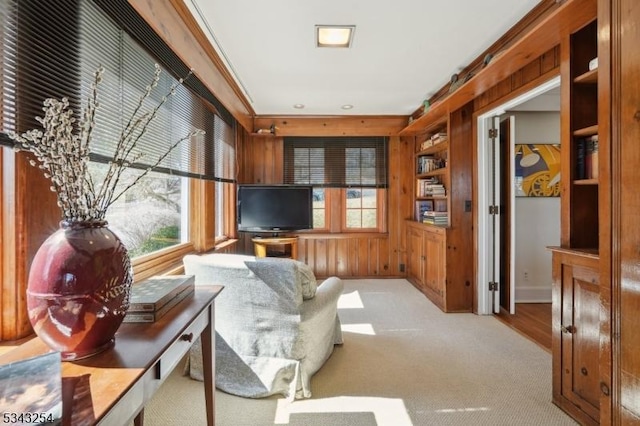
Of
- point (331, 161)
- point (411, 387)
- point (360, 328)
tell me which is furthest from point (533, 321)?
point (331, 161)

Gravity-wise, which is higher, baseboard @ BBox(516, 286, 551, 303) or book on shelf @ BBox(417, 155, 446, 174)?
book on shelf @ BBox(417, 155, 446, 174)

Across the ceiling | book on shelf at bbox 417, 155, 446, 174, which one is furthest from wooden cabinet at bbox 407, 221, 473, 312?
the ceiling

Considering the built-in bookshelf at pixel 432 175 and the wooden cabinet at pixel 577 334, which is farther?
A: the built-in bookshelf at pixel 432 175

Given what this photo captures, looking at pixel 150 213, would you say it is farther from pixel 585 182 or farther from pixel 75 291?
pixel 585 182

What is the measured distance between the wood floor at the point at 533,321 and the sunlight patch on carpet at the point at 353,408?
1.59 meters

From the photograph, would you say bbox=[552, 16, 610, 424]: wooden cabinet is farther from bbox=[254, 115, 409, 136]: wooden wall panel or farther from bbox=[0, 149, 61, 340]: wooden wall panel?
bbox=[254, 115, 409, 136]: wooden wall panel

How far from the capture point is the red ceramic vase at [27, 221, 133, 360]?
751 millimetres

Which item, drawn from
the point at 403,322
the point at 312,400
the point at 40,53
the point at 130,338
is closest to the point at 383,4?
the point at 40,53

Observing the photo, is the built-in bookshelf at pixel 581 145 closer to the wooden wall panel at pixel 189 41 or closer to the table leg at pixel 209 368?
the table leg at pixel 209 368

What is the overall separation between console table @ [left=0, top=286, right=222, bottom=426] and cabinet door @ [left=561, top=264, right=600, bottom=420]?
76.0 inches

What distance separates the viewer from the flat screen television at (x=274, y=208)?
14.0 feet

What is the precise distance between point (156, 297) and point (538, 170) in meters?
4.19

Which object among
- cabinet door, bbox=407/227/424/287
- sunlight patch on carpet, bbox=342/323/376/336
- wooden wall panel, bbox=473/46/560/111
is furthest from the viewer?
cabinet door, bbox=407/227/424/287

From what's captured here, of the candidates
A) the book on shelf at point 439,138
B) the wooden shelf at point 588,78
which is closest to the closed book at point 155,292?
the wooden shelf at point 588,78
